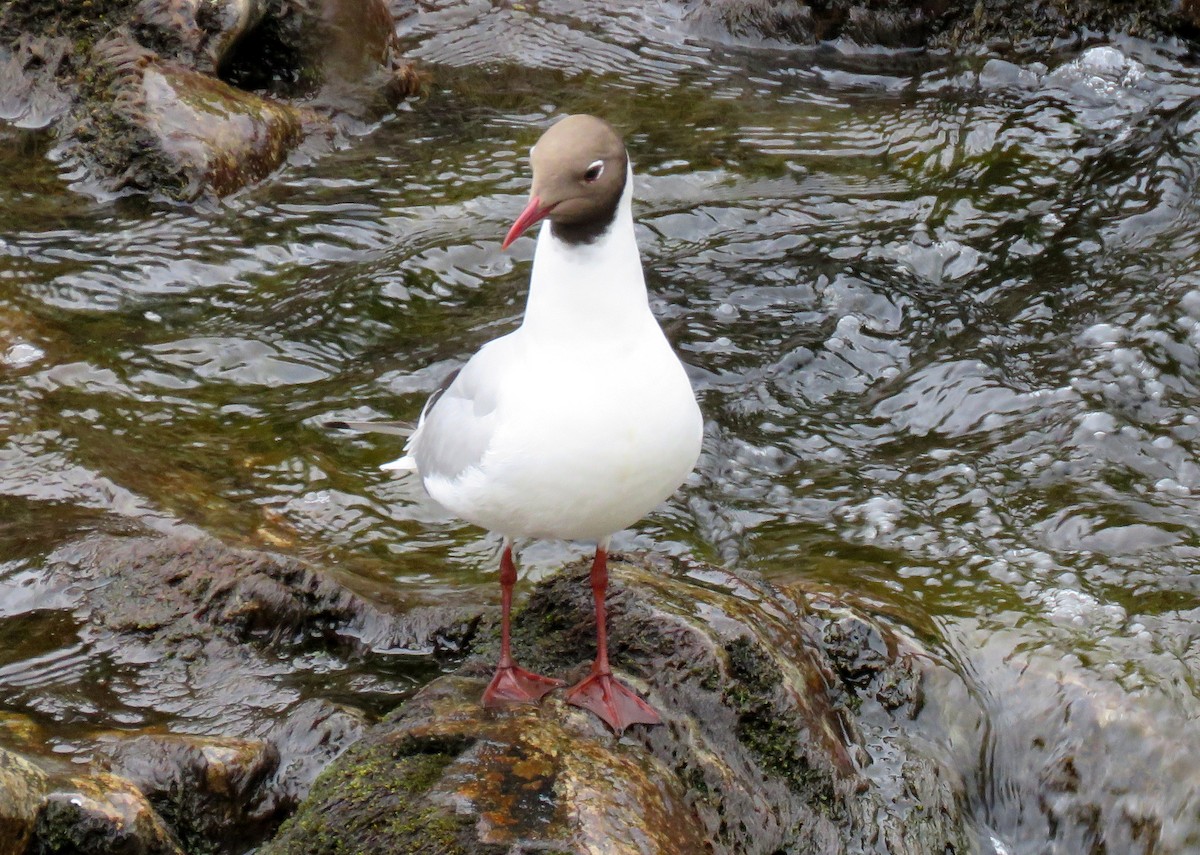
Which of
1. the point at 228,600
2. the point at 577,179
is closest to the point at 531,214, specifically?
the point at 577,179

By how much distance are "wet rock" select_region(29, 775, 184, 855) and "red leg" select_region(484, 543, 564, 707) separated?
1.10 metres

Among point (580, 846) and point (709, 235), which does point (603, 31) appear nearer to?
point (709, 235)

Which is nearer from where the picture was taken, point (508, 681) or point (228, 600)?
point (508, 681)

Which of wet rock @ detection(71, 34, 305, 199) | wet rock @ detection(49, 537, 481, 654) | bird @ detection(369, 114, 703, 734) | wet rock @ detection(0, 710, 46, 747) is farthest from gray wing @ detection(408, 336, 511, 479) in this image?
wet rock @ detection(71, 34, 305, 199)

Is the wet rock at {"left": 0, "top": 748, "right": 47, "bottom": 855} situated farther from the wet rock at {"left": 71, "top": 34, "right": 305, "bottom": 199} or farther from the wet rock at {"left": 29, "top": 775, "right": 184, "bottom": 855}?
the wet rock at {"left": 71, "top": 34, "right": 305, "bottom": 199}

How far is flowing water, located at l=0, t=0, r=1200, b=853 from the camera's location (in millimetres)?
5430

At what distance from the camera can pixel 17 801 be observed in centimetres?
349

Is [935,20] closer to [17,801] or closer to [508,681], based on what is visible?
[508,681]

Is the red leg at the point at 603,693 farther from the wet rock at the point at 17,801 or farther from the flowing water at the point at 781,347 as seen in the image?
the wet rock at the point at 17,801

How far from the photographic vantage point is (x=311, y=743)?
4.50m

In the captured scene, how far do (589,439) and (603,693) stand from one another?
91 cm

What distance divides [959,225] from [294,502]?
15.4ft

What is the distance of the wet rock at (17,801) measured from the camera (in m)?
3.45

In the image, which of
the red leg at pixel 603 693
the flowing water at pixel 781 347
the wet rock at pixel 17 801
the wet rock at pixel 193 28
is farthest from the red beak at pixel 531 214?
the wet rock at pixel 193 28
